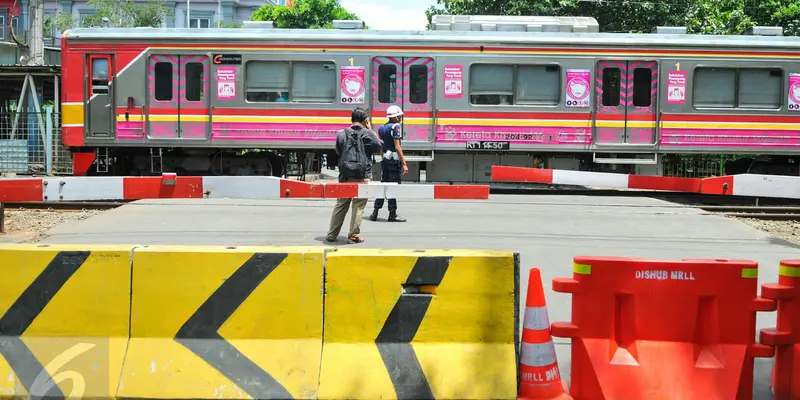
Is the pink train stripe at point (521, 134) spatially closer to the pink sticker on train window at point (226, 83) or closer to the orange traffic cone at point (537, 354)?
the pink sticker on train window at point (226, 83)

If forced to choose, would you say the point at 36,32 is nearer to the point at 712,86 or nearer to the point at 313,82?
the point at 313,82

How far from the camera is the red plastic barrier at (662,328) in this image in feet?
15.6

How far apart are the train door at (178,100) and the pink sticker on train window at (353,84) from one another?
9.00 ft

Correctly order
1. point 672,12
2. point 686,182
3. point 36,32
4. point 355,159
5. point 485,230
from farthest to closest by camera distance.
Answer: point 672,12 → point 36,32 → point 485,230 → point 686,182 → point 355,159

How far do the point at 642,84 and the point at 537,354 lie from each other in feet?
43.9

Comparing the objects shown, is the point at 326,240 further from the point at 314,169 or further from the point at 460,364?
the point at 314,169

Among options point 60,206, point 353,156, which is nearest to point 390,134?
point 353,156

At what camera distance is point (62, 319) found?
4.62 metres

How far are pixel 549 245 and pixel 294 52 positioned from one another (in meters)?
8.40

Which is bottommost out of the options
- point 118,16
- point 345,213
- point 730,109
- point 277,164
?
point 345,213

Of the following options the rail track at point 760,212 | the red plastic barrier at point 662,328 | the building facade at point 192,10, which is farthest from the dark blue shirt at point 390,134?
the building facade at point 192,10

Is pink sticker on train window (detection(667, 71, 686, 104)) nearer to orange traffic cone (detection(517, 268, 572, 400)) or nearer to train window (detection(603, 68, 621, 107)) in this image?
train window (detection(603, 68, 621, 107))

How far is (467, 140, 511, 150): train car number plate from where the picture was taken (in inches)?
664

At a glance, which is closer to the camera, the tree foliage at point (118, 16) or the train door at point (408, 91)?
the train door at point (408, 91)
